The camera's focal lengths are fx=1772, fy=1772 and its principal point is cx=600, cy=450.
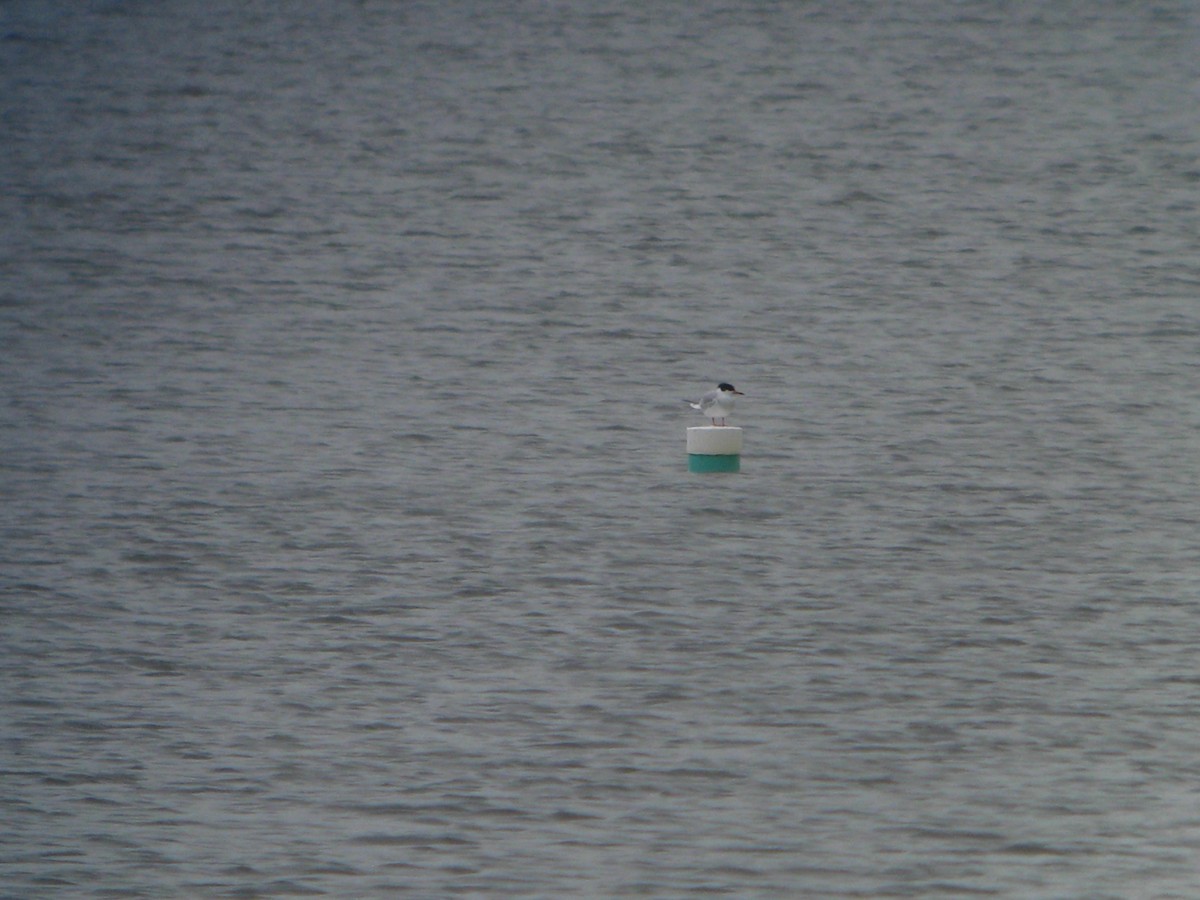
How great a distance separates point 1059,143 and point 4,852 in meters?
4.33

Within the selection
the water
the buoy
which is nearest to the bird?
the buoy

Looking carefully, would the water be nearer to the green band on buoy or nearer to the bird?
the green band on buoy

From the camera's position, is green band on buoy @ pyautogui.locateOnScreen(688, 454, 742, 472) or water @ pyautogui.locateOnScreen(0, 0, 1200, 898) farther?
green band on buoy @ pyautogui.locateOnScreen(688, 454, 742, 472)

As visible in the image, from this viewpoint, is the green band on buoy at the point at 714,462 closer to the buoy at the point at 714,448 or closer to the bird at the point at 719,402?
the buoy at the point at 714,448

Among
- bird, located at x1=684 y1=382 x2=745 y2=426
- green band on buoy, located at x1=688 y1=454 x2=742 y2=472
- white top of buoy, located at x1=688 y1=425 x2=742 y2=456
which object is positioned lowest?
green band on buoy, located at x1=688 y1=454 x2=742 y2=472

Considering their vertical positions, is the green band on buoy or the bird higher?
the bird

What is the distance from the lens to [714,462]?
4043mm

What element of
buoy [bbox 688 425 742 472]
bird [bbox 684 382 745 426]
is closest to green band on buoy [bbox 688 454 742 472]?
buoy [bbox 688 425 742 472]

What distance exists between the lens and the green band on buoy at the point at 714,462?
403cm

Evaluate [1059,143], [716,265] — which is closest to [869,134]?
[1059,143]

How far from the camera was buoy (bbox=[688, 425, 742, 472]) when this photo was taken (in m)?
3.99

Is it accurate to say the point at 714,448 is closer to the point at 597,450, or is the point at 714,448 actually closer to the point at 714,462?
the point at 714,462

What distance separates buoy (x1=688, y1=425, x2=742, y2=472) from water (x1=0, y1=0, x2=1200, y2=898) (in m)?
0.05

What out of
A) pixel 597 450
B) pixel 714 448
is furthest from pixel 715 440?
pixel 597 450
